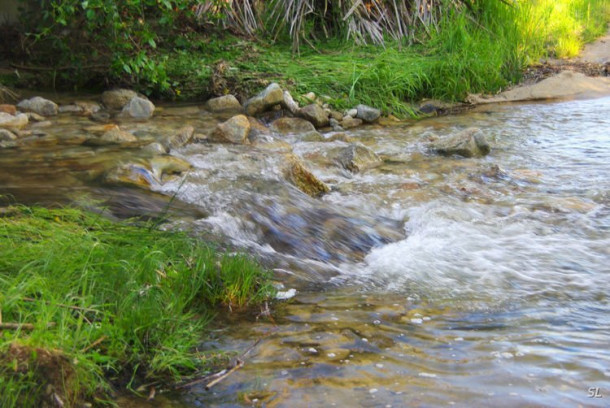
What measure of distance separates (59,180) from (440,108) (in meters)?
4.51

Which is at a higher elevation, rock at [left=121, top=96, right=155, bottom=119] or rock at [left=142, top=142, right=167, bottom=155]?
rock at [left=142, top=142, right=167, bottom=155]

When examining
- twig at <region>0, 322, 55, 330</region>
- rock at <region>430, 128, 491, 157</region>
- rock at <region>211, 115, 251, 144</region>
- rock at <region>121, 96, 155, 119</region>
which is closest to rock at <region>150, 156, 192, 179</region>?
rock at <region>211, 115, 251, 144</region>

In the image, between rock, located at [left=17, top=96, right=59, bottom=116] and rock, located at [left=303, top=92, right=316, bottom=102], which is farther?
rock, located at [left=303, top=92, right=316, bottom=102]

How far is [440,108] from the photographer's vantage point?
25.5 ft

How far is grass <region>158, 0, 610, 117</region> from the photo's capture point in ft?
24.7

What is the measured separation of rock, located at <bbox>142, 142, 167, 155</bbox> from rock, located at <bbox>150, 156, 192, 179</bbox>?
0.17 metres

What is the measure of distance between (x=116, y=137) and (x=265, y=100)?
172 cm

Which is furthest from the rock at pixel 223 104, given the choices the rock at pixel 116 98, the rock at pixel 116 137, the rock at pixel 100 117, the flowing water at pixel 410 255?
the rock at pixel 116 137

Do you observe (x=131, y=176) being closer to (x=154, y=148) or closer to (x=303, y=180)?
(x=154, y=148)

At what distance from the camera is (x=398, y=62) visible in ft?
26.3

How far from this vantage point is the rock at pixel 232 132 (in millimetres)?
6082

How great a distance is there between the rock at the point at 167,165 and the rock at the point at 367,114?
2539 millimetres

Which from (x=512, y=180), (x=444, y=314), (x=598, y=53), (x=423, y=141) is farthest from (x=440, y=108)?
(x=444, y=314)

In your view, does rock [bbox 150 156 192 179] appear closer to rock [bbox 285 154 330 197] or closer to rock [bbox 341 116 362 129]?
rock [bbox 285 154 330 197]
